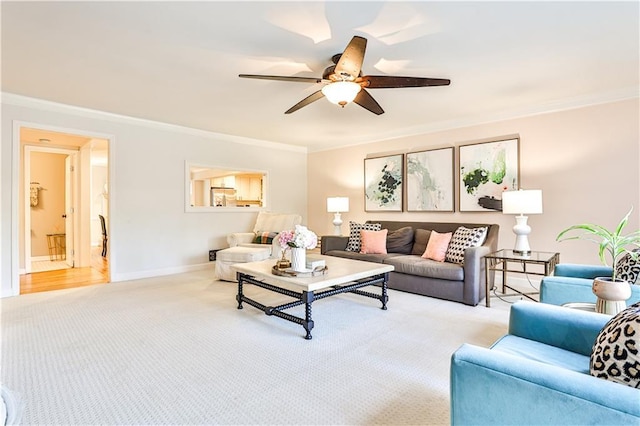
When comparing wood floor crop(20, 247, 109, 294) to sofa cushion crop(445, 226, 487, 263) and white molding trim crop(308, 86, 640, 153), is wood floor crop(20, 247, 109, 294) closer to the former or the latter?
sofa cushion crop(445, 226, 487, 263)

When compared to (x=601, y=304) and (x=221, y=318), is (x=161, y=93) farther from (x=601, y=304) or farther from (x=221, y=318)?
(x=601, y=304)

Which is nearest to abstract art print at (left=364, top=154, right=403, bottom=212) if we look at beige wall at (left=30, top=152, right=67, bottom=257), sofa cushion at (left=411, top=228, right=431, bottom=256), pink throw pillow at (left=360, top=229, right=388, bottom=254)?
sofa cushion at (left=411, top=228, right=431, bottom=256)

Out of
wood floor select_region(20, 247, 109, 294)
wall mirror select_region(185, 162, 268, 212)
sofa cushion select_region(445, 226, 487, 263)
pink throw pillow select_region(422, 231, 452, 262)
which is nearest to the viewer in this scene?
sofa cushion select_region(445, 226, 487, 263)

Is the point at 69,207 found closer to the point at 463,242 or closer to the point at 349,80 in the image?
the point at 349,80

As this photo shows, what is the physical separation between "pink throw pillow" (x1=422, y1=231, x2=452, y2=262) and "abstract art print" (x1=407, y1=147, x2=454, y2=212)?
32.0 inches

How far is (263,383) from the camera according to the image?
1965 mm

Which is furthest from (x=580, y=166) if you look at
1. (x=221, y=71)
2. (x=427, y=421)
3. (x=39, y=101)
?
(x=39, y=101)

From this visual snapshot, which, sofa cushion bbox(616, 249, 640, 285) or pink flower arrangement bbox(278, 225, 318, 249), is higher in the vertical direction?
pink flower arrangement bbox(278, 225, 318, 249)

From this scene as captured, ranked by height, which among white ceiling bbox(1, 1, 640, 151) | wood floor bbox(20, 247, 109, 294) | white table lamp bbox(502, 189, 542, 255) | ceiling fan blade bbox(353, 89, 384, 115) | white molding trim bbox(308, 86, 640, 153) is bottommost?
wood floor bbox(20, 247, 109, 294)

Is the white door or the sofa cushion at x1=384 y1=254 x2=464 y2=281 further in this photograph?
the white door

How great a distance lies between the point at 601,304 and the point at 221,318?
2.84 meters

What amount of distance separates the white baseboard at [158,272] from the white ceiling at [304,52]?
7.49ft

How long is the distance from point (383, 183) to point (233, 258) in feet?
9.03

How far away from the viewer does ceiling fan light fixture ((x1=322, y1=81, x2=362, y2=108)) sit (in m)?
2.60
